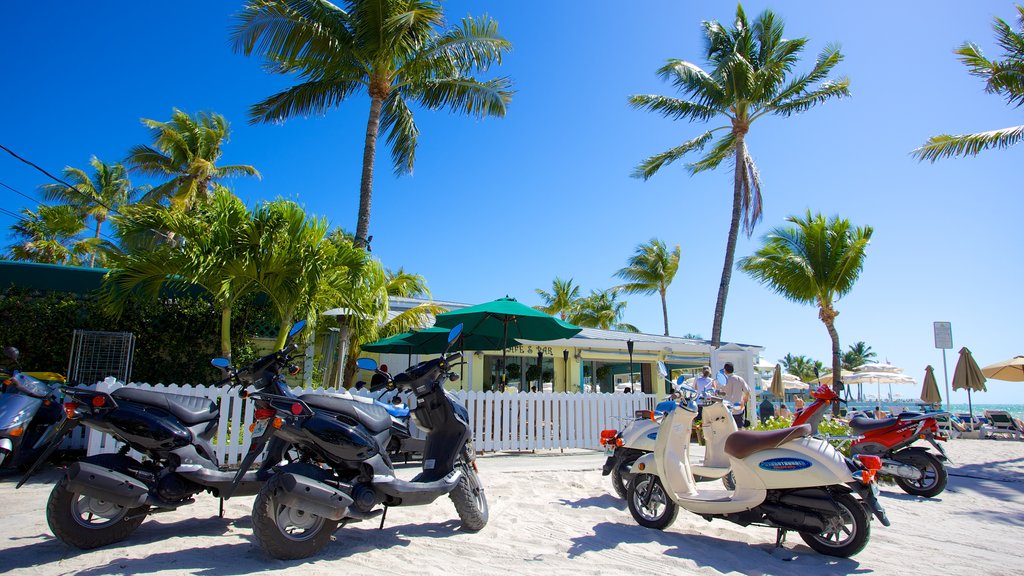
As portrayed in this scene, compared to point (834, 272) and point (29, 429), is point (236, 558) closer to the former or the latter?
point (29, 429)

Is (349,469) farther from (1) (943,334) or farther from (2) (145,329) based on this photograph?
(1) (943,334)

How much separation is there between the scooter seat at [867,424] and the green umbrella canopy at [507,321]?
14.4 feet

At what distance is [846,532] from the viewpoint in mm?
3850

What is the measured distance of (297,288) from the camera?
8680 mm

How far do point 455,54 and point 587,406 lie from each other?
8.08 meters

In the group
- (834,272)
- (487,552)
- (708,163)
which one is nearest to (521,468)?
(487,552)

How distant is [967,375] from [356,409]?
18679mm

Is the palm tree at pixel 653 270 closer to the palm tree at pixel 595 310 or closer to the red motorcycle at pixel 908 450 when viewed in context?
the palm tree at pixel 595 310

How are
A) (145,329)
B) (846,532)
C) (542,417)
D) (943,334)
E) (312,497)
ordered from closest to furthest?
(312,497), (846,532), (542,417), (145,329), (943,334)

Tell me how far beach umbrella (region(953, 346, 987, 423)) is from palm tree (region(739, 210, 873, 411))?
328 centimetres

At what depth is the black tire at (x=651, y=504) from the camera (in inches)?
182

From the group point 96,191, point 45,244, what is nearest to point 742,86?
point 45,244

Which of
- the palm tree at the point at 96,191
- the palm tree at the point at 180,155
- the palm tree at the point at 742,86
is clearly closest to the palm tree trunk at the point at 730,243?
the palm tree at the point at 742,86

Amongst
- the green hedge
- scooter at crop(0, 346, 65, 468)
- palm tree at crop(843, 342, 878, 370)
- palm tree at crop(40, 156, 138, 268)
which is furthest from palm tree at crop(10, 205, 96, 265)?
palm tree at crop(843, 342, 878, 370)
